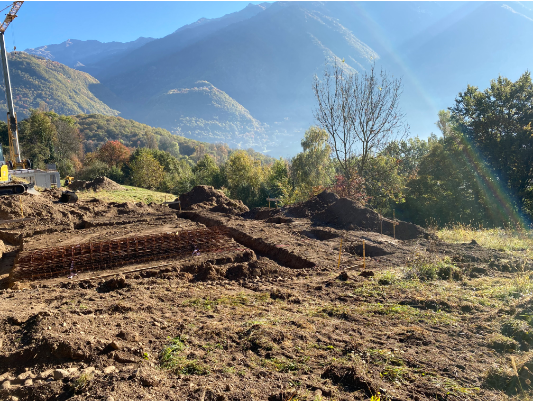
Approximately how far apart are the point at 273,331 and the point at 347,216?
1033cm

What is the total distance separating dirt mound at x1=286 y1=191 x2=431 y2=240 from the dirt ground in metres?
3.58

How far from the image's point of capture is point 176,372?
3412 mm

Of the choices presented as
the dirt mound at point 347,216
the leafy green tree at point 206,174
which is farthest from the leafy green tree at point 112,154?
the dirt mound at point 347,216

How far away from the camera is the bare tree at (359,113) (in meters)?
18.9

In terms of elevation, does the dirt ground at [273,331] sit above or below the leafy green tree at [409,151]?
below

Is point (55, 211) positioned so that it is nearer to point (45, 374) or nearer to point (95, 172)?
point (45, 374)

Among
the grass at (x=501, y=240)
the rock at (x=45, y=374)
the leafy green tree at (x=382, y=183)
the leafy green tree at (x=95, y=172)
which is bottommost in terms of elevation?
the rock at (x=45, y=374)

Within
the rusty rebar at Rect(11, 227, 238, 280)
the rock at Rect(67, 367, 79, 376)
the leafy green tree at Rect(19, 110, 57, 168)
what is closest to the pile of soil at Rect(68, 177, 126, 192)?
the leafy green tree at Rect(19, 110, 57, 168)

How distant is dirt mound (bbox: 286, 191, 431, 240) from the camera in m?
12.7

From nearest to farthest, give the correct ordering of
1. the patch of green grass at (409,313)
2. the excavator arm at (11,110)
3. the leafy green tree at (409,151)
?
the patch of green grass at (409,313) < the excavator arm at (11,110) < the leafy green tree at (409,151)

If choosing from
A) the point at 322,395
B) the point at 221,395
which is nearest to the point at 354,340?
the point at 322,395

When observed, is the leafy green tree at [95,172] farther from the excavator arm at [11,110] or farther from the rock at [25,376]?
the rock at [25,376]

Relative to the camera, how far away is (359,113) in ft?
64.2

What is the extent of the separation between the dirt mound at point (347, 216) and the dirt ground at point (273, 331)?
358 cm
